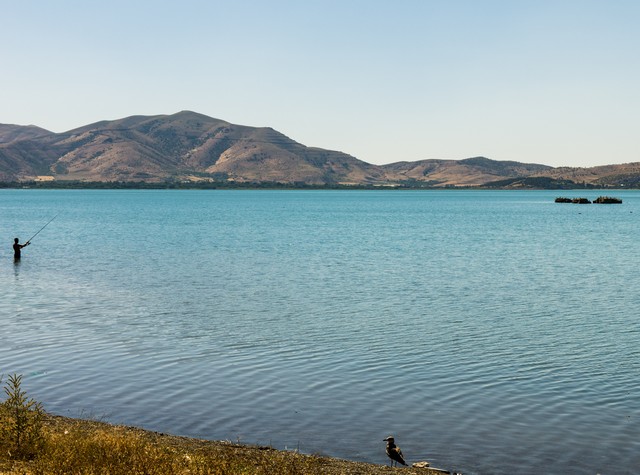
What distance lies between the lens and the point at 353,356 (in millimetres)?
26172

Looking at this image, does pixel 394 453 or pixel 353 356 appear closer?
pixel 394 453

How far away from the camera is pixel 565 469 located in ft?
51.0

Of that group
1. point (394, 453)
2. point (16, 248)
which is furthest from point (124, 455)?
point (16, 248)

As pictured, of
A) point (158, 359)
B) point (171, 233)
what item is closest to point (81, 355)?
point (158, 359)

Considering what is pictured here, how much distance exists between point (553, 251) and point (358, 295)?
39672 millimetres

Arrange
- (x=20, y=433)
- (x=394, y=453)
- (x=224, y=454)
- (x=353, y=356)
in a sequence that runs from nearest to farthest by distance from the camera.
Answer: (x=20, y=433) → (x=224, y=454) → (x=394, y=453) → (x=353, y=356)

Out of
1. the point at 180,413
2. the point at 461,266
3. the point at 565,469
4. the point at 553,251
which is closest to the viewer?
the point at 565,469

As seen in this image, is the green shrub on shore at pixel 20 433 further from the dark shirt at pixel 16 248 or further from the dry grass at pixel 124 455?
the dark shirt at pixel 16 248

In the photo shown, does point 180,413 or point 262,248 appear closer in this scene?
point 180,413

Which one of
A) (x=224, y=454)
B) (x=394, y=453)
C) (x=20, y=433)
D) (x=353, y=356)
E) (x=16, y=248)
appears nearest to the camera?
(x=20, y=433)

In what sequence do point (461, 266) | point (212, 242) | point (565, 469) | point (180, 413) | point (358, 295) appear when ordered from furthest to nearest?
point (212, 242), point (461, 266), point (358, 295), point (180, 413), point (565, 469)

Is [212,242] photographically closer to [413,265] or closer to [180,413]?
[413,265]

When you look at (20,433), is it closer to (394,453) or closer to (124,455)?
(124,455)

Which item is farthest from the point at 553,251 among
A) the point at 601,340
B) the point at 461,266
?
the point at 601,340
